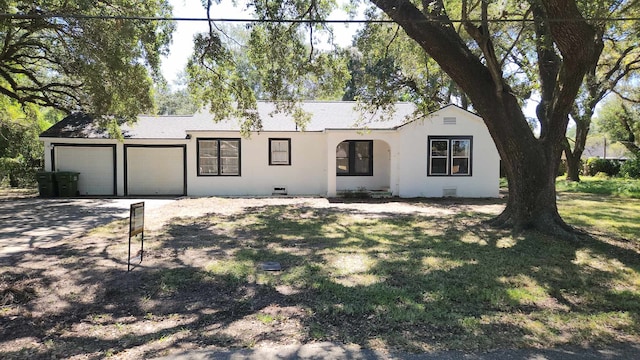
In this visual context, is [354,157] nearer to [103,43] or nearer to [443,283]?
[103,43]

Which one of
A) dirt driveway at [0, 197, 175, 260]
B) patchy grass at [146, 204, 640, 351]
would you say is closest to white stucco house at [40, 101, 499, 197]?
dirt driveway at [0, 197, 175, 260]

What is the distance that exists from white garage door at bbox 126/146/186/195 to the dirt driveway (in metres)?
2.50

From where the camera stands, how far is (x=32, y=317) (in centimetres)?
477

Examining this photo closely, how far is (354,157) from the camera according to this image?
19.4m

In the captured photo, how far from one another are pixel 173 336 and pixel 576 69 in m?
8.58

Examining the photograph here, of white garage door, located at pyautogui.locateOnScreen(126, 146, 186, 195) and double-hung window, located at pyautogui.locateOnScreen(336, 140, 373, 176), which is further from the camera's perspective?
white garage door, located at pyautogui.locateOnScreen(126, 146, 186, 195)

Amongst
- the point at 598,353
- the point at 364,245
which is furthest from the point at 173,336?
the point at 364,245

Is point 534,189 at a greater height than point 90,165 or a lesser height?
lesser

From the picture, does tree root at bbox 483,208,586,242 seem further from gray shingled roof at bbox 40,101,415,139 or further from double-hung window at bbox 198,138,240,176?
double-hung window at bbox 198,138,240,176

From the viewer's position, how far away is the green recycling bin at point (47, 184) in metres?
18.1

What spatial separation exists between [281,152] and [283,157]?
0.23m

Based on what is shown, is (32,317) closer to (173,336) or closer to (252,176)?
(173,336)

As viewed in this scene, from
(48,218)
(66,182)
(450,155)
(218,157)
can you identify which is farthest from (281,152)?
(48,218)

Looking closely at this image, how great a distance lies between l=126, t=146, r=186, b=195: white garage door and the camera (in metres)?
19.6
